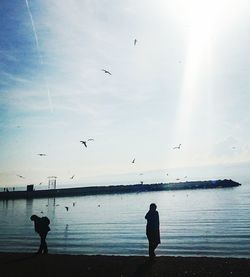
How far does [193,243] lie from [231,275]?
12984mm

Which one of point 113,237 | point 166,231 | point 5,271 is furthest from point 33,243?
point 5,271

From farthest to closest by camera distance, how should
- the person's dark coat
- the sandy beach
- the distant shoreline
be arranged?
1. the distant shoreline
2. the person's dark coat
3. the sandy beach

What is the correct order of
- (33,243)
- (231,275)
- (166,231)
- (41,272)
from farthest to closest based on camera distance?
(166,231) → (33,243) → (41,272) → (231,275)

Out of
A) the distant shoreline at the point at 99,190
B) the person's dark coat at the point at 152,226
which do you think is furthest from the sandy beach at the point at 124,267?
the distant shoreline at the point at 99,190

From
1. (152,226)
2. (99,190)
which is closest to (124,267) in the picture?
(152,226)

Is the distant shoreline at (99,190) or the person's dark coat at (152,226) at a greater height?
the distant shoreline at (99,190)

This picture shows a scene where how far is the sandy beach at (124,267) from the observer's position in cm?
1157

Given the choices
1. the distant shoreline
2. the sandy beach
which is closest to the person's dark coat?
the sandy beach

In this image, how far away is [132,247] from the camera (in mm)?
22781

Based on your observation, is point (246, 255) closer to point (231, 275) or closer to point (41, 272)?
point (231, 275)

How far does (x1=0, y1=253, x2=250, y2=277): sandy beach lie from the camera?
11570 millimetres

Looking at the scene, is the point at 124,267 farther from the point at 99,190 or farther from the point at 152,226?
the point at 99,190

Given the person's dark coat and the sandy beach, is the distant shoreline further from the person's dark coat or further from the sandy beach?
the person's dark coat

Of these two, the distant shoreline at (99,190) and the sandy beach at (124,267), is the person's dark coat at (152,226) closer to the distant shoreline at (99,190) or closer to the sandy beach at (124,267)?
the sandy beach at (124,267)
